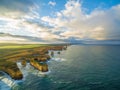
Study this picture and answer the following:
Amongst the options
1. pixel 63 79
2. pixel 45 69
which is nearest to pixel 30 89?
pixel 63 79

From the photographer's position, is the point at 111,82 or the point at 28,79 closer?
the point at 111,82

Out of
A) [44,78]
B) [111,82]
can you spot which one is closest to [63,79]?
[44,78]

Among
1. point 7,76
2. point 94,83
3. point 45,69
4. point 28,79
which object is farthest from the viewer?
point 45,69

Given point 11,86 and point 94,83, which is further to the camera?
point 94,83

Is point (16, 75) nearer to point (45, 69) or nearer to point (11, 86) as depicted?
point (11, 86)

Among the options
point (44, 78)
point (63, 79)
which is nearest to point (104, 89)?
point (63, 79)

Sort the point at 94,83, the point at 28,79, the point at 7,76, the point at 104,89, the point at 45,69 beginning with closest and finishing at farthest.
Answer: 1. the point at 104,89
2. the point at 94,83
3. the point at 28,79
4. the point at 7,76
5. the point at 45,69

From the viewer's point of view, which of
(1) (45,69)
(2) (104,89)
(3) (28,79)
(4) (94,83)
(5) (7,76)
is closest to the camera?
(2) (104,89)

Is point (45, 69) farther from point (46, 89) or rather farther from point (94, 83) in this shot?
point (94, 83)

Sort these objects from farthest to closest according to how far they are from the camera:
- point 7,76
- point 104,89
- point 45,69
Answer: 1. point 45,69
2. point 7,76
3. point 104,89
